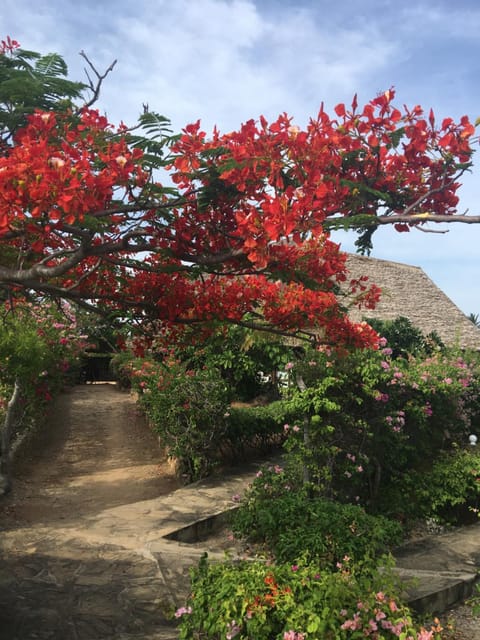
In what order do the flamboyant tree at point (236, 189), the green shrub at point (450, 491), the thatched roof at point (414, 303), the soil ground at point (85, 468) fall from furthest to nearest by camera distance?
the thatched roof at point (414, 303) < the soil ground at point (85, 468) < the green shrub at point (450, 491) < the flamboyant tree at point (236, 189)

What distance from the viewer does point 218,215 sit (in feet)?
12.7

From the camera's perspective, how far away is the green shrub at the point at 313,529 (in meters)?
5.21

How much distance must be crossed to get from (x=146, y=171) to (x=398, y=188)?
5.74ft

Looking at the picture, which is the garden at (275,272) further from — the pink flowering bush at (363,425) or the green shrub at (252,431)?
the green shrub at (252,431)

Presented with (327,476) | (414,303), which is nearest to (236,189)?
(327,476)

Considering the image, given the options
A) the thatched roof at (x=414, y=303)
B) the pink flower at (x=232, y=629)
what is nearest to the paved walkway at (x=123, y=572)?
the pink flower at (x=232, y=629)

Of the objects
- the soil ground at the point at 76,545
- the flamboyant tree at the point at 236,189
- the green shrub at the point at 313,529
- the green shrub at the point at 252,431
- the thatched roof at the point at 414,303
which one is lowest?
the soil ground at the point at 76,545

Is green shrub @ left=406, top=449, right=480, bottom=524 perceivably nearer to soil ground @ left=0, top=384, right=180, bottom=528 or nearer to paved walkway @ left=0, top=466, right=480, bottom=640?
paved walkway @ left=0, top=466, right=480, bottom=640

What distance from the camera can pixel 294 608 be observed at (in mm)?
3473

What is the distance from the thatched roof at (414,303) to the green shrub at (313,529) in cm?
1248

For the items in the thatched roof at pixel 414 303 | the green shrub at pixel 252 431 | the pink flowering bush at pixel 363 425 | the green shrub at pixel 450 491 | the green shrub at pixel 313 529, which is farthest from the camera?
the thatched roof at pixel 414 303

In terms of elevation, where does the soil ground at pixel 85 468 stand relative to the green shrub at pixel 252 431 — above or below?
below

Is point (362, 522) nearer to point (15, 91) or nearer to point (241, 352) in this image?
point (15, 91)

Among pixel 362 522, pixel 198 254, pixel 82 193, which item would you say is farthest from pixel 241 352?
pixel 82 193
